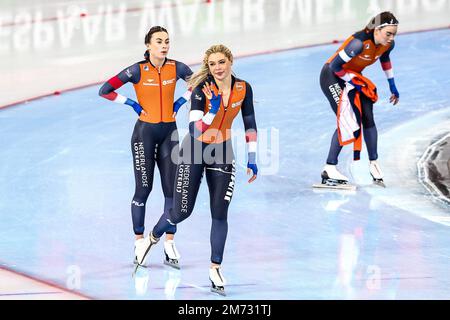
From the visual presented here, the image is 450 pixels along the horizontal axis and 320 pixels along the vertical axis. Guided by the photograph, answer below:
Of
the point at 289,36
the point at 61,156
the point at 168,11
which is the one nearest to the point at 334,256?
the point at 61,156

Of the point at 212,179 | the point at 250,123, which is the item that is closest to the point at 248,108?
the point at 250,123

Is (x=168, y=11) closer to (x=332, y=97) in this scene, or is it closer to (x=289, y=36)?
(x=289, y=36)

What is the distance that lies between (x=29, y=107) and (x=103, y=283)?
604 cm

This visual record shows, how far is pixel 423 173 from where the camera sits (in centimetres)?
1273

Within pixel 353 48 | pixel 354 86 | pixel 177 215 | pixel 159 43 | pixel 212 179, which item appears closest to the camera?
pixel 212 179

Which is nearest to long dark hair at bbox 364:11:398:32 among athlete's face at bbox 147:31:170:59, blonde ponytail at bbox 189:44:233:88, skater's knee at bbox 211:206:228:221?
athlete's face at bbox 147:31:170:59

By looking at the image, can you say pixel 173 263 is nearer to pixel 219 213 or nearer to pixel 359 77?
pixel 219 213

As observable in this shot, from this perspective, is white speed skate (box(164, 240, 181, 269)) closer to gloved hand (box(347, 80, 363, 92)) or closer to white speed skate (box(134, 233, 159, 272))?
white speed skate (box(134, 233, 159, 272))

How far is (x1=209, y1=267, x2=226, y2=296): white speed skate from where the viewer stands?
31.1ft

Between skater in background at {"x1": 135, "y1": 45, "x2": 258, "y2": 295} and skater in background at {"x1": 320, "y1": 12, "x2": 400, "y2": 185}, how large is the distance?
282 centimetres

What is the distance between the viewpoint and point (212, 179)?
938cm

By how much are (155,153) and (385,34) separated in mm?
2883

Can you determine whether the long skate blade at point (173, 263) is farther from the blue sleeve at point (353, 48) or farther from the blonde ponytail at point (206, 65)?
the blue sleeve at point (353, 48)

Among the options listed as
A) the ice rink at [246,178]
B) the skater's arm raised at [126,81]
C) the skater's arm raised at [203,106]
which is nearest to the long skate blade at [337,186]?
the ice rink at [246,178]
